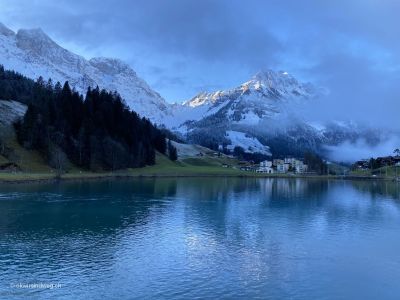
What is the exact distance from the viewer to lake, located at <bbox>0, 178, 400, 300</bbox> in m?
35.2

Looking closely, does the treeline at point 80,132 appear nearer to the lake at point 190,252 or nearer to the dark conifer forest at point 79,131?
the dark conifer forest at point 79,131

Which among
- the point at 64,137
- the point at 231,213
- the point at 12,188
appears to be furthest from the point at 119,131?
the point at 231,213

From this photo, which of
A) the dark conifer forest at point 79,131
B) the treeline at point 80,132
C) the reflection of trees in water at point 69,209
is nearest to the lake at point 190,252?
the reflection of trees in water at point 69,209

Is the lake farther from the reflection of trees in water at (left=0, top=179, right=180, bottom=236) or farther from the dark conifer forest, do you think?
the dark conifer forest

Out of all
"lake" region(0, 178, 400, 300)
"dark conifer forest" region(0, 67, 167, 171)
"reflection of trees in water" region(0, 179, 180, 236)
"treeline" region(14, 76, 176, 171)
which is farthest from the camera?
"dark conifer forest" region(0, 67, 167, 171)

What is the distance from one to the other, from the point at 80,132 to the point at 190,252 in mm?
125815

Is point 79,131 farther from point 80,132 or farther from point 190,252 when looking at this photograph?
point 190,252

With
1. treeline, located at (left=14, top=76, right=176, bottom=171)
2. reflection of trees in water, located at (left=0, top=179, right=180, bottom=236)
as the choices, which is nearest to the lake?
reflection of trees in water, located at (left=0, top=179, right=180, bottom=236)

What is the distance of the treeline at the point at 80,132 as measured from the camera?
154250 millimetres

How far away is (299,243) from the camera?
52.7m

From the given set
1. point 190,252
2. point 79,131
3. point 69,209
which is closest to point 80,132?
point 79,131

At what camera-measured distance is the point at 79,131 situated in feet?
550

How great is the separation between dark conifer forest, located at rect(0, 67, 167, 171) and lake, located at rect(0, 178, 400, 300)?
246 feet

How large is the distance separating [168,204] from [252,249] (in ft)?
127
